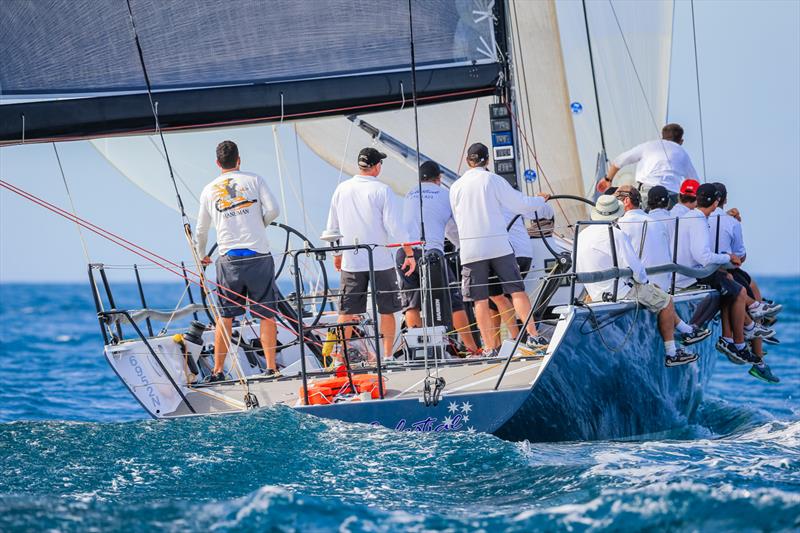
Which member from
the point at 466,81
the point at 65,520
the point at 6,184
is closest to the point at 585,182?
the point at 466,81

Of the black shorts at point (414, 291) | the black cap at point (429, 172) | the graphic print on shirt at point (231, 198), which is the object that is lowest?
the black shorts at point (414, 291)

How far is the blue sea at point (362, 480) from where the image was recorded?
4.78 metres

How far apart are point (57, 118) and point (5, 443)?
2.13 metres

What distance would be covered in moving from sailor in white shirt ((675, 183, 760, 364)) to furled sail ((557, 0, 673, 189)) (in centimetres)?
428

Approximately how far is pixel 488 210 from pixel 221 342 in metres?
2.11

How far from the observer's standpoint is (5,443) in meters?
6.88

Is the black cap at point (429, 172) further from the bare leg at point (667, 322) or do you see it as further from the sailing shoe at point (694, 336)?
the sailing shoe at point (694, 336)

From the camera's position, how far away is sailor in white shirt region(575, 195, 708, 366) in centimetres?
759

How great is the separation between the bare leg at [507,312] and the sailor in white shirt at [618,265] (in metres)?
0.64

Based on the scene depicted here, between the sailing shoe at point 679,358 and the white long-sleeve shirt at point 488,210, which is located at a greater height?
the white long-sleeve shirt at point 488,210

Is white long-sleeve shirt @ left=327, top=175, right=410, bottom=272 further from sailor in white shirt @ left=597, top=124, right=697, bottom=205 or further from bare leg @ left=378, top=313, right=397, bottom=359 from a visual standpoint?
sailor in white shirt @ left=597, top=124, right=697, bottom=205

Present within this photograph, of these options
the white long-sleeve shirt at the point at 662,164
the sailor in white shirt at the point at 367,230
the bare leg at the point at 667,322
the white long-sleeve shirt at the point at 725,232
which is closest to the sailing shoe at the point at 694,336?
the bare leg at the point at 667,322

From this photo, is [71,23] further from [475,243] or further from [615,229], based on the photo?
[615,229]

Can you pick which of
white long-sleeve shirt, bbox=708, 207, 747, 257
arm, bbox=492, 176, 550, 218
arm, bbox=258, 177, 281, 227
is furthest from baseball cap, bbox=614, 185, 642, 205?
arm, bbox=258, 177, 281, 227
